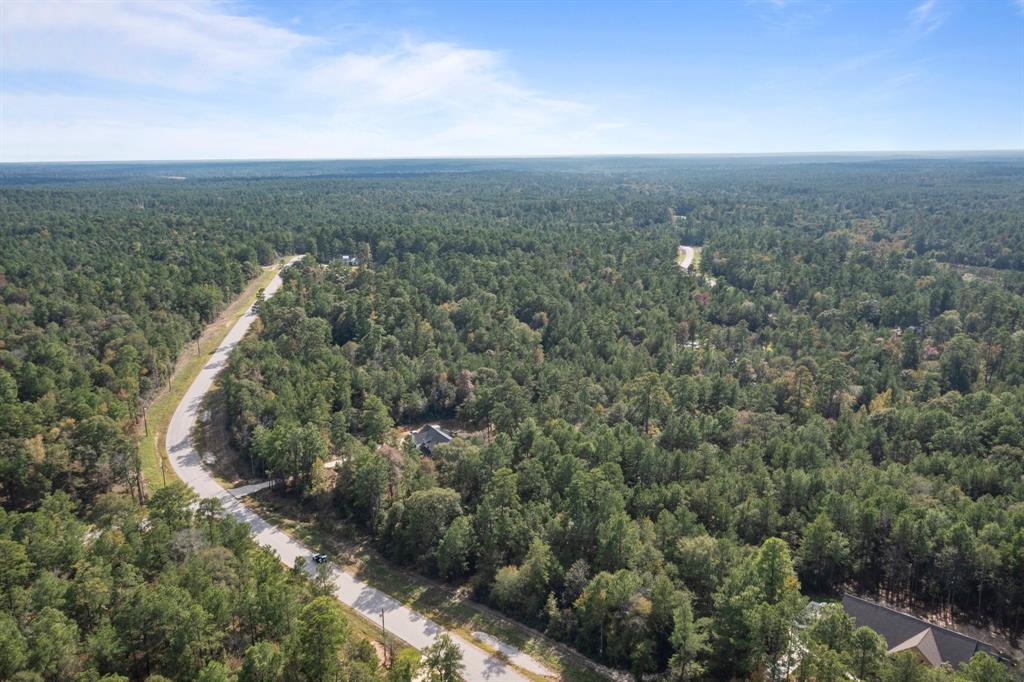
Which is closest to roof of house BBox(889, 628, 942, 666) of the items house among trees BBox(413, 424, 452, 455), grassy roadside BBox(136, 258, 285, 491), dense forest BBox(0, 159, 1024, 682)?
dense forest BBox(0, 159, 1024, 682)

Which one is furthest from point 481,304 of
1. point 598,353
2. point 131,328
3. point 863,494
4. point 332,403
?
point 863,494

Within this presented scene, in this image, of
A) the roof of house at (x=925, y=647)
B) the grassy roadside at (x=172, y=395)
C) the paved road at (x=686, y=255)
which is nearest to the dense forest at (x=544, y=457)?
the grassy roadside at (x=172, y=395)

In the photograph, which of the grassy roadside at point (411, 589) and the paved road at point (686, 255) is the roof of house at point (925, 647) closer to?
the grassy roadside at point (411, 589)

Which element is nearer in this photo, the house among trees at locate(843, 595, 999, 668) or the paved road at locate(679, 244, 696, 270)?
the house among trees at locate(843, 595, 999, 668)

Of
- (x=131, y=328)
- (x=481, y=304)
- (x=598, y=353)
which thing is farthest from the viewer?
(x=481, y=304)

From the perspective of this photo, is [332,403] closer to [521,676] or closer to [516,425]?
[516,425]

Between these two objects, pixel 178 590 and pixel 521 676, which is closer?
pixel 178 590

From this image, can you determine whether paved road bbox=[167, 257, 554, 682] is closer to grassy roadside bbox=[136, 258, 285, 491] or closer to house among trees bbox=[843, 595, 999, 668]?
grassy roadside bbox=[136, 258, 285, 491]
